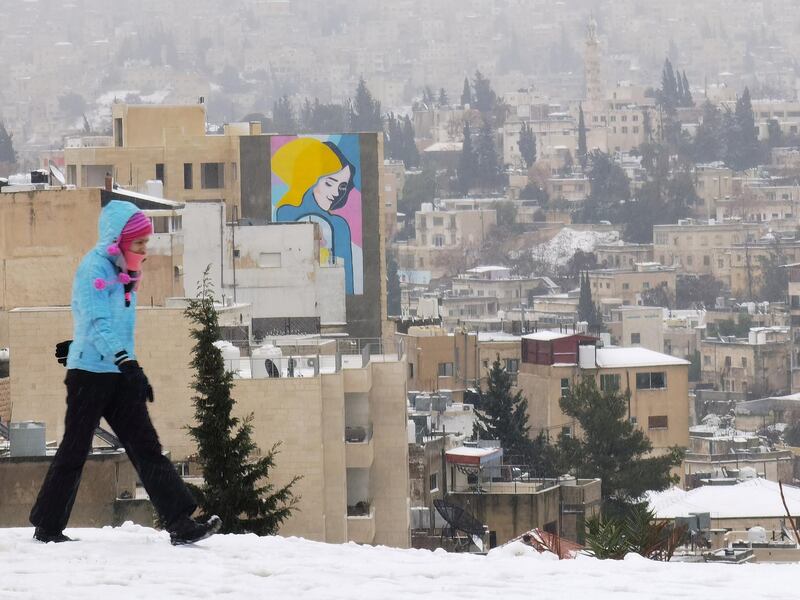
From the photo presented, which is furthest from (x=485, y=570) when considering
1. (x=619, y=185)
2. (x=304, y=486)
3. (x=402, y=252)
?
(x=619, y=185)

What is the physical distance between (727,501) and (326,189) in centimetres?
756

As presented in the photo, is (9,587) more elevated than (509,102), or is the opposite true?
(509,102)

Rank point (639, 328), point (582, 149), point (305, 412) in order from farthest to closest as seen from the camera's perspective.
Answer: point (582, 149), point (639, 328), point (305, 412)

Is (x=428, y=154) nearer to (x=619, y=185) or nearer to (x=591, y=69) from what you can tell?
(x=619, y=185)

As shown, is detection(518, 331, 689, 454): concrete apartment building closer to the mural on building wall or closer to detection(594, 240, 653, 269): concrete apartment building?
the mural on building wall

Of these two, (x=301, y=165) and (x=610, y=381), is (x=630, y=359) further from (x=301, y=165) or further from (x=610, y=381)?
(x=301, y=165)

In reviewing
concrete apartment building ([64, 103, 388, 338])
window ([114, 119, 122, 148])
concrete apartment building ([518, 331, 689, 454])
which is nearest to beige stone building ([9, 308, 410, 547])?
concrete apartment building ([64, 103, 388, 338])

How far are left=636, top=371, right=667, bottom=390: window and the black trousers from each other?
33888 millimetres

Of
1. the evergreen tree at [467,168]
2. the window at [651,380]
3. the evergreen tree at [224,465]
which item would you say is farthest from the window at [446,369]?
the evergreen tree at [467,168]

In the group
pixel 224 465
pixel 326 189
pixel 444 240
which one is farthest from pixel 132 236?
pixel 444 240

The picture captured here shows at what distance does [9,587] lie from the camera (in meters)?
7.13

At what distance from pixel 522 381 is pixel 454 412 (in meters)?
9.88

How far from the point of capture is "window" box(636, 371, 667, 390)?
138 ft

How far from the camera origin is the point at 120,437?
845 cm
